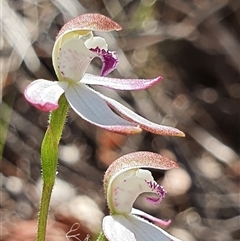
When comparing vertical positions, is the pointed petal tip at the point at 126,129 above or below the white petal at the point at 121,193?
above

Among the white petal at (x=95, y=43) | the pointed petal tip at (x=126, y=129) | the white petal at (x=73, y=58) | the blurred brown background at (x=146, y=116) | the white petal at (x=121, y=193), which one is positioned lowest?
the white petal at (x=121, y=193)

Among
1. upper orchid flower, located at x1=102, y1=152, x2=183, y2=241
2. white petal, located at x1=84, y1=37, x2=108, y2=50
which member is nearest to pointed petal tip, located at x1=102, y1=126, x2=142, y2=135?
upper orchid flower, located at x1=102, y1=152, x2=183, y2=241

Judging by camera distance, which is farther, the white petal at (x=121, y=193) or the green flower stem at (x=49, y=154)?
the white petal at (x=121, y=193)

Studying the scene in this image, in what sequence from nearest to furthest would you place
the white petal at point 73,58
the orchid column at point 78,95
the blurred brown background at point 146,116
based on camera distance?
the orchid column at point 78,95 < the white petal at point 73,58 < the blurred brown background at point 146,116

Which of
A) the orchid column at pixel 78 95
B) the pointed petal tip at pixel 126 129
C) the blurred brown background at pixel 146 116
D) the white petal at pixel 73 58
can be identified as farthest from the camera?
the blurred brown background at pixel 146 116

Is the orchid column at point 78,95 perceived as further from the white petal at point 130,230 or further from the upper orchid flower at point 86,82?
the white petal at point 130,230

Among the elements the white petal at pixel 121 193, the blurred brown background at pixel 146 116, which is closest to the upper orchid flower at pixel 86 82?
the white petal at pixel 121 193

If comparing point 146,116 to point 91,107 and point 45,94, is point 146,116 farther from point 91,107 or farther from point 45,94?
point 45,94

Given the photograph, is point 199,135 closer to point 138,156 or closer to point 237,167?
point 237,167

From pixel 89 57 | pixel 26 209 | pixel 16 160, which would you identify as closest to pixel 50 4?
pixel 16 160

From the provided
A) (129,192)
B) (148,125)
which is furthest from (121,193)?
(148,125)
